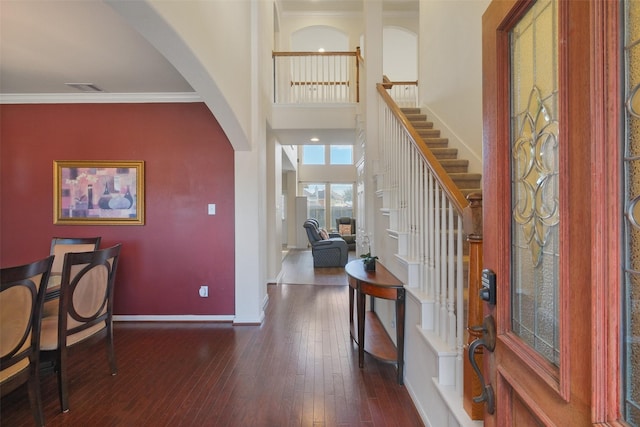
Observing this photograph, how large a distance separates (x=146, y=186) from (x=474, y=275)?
3546 mm

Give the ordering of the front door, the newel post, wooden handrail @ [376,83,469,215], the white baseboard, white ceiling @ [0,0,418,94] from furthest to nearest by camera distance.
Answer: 1. the white baseboard
2. white ceiling @ [0,0,418,94]
3. wooden handrail @ [376,83,469,215]
4. the newel post
5. the front door

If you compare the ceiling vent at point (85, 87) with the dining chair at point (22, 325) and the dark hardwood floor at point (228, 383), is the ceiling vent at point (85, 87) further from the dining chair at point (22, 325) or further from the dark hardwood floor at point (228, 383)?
the dark hardwood floor at point (228, 383)

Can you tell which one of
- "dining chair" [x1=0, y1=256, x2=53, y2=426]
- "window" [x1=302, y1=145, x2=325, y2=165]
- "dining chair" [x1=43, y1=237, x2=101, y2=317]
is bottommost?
"dining chair" [x1=0, y1=256, x2=53, y2=426]

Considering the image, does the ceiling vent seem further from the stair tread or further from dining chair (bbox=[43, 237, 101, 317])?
the stair tread

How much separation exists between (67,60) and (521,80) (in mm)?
3473

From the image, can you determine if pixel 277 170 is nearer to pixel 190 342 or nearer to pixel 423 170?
pixel 190 342

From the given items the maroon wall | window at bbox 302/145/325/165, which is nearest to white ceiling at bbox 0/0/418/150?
the maroon wall

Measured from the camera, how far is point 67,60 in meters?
2.72

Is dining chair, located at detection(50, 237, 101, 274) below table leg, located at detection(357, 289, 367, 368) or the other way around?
the other way around

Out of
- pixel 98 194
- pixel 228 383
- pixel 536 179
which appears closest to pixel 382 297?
pixel 228 383

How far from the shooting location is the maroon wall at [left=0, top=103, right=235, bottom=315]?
3.58 meters

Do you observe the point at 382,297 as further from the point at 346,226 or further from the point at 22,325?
the point at 346,226

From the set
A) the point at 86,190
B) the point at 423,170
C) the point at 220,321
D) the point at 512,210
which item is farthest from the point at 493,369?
the point at 86,190

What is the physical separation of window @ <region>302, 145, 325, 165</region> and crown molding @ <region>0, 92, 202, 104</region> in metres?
7.00
